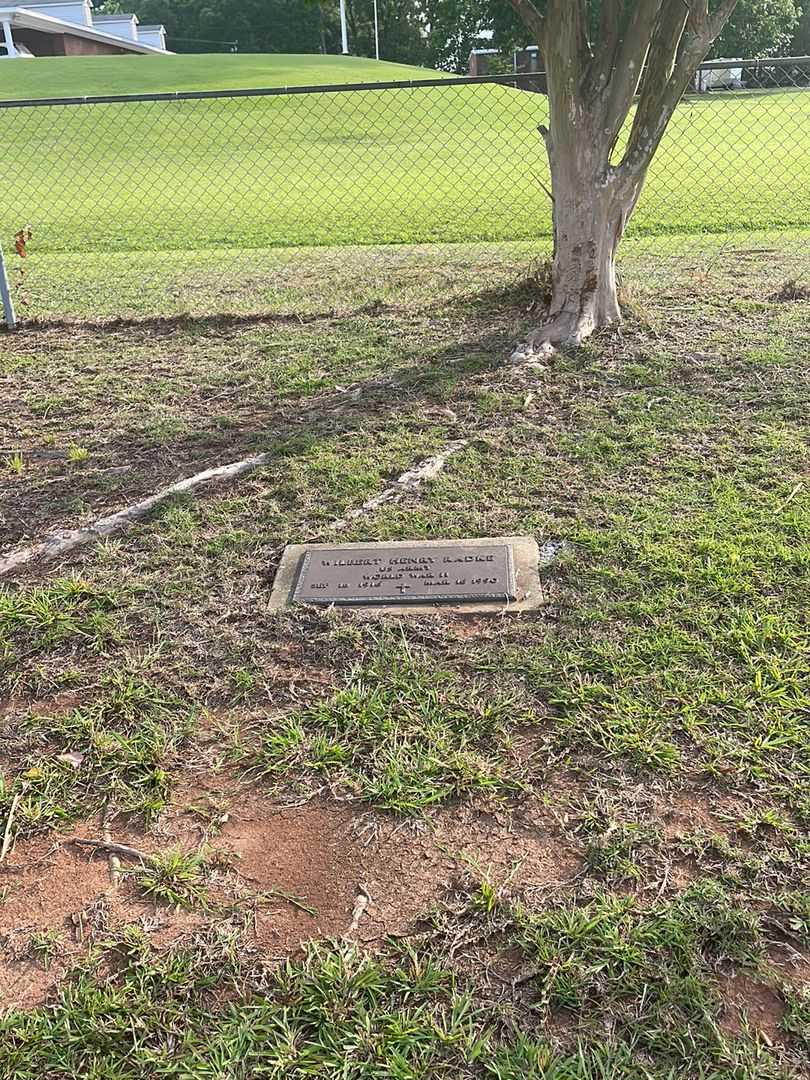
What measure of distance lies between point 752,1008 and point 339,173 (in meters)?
18.0

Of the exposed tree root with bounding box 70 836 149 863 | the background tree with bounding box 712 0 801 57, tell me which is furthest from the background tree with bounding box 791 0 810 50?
the exposed tree root with bounding box 70 836 149 863

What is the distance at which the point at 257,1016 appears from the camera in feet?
5.73

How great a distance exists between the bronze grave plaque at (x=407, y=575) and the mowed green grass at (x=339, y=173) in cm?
652

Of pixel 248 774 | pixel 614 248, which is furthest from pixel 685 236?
pixel 248 774

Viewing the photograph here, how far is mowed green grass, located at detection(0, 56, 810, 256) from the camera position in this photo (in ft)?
36.5

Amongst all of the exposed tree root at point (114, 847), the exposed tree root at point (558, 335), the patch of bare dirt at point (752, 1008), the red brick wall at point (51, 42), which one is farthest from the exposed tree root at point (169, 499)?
the red brick wall at point (51, 42)

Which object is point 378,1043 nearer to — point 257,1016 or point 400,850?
point 257,1016

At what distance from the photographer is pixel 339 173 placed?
1753 centimetres

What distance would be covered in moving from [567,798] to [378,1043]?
2.60 ft

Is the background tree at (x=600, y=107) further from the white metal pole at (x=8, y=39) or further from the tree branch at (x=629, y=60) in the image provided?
the white metal pole at (x=8, y=39)

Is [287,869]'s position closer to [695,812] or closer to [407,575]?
[695,812]

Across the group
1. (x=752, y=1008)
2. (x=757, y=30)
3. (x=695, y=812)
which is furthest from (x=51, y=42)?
(x=752, y=1008)

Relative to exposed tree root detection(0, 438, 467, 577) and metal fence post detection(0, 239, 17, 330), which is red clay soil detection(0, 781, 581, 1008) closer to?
exposed tree root detection(0, 438, 467, 577)

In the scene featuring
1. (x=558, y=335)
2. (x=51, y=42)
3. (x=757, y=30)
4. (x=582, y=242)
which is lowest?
(x=558, y=335)
